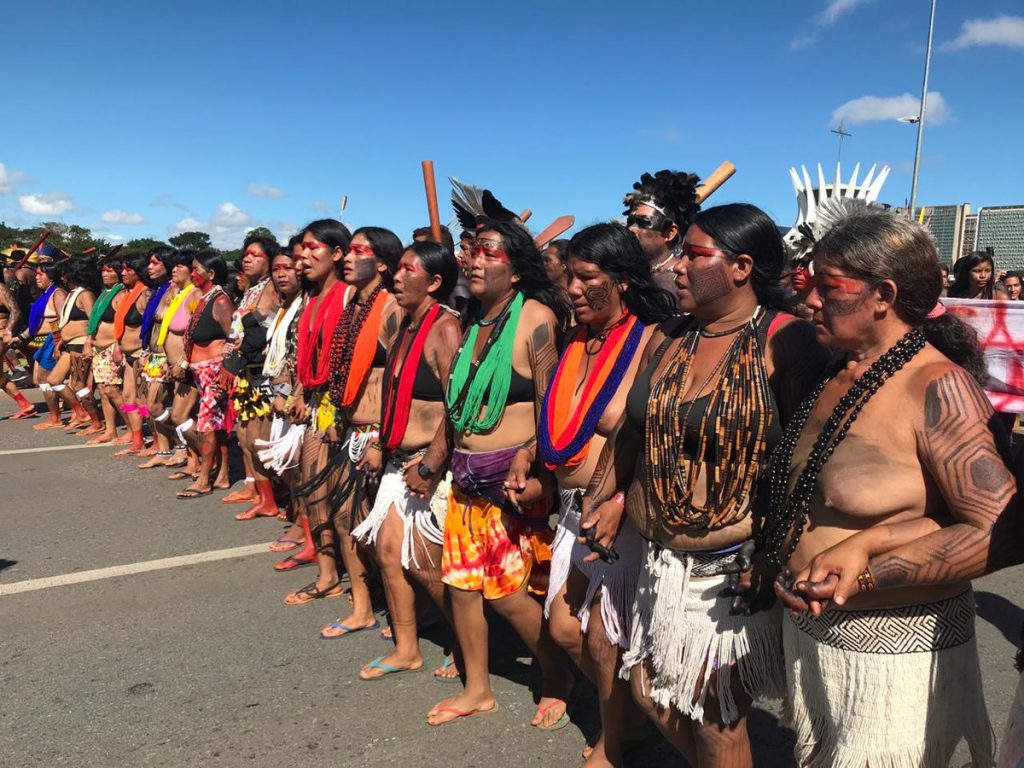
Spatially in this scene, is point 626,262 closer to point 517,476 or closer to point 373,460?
point 517,476

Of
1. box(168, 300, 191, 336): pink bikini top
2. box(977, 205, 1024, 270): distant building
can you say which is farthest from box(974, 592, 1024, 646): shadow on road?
box(977, 205, 1024, 270): distant building

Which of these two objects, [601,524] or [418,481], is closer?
[601,524]

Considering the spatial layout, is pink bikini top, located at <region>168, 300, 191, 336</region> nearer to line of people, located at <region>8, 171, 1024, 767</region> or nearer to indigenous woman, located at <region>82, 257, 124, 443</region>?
indigenous woman, located at <region>82, 257, 124, 443</region>

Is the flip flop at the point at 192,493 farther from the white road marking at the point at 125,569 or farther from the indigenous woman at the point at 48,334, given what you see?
the indigenous woman at the point at 48,334

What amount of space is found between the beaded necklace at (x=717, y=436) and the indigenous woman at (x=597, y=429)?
0.44 metres

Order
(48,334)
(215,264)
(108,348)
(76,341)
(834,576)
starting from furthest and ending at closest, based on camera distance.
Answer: (48,334) < (76,341) < (108,348) < (215,264) < (834,576)

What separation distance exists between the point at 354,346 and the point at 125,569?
93.9 inches

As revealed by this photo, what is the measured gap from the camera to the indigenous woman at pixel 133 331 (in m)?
8.40

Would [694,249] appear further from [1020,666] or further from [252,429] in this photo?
[252,429]

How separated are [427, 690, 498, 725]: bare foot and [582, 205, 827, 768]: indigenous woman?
110 cm

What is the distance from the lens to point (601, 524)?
2602 millimetres

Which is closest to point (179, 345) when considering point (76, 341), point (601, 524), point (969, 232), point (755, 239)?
point (76, 341)

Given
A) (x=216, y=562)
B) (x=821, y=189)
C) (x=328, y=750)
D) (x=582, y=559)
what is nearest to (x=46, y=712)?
(x=328, y=750)

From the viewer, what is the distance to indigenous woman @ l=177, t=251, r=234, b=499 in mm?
6559
